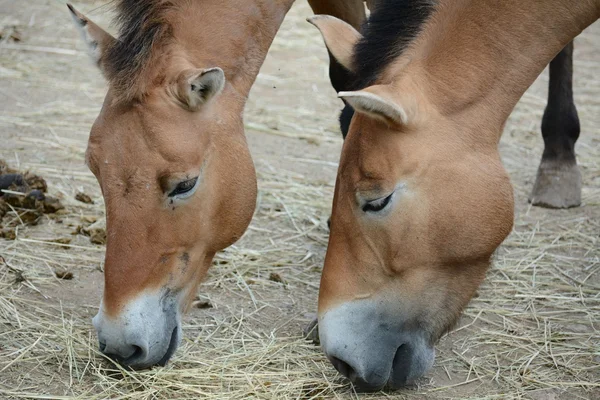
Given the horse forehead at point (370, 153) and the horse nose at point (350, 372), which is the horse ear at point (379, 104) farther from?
the horse nose at point (350, 372)

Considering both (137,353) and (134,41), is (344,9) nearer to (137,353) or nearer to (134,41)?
(134,41)

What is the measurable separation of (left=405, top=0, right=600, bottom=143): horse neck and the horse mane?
1.04m

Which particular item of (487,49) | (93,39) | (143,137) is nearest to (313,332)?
(143,137)

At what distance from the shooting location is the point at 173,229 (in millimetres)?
3186

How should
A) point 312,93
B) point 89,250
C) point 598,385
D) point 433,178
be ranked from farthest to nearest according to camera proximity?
1. point 312,93
2. point 89,250
3. point 598,385
4. point 433,178

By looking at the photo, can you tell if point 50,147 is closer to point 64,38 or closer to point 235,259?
point 235,259

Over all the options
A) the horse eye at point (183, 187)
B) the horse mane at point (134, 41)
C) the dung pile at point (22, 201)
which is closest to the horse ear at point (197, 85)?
the horse mane at point (134, 41)

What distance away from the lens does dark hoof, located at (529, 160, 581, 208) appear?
5.32 m

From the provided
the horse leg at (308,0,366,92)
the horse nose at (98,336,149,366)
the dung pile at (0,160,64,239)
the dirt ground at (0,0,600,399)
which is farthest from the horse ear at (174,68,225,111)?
the dung pile at (0,160,64,239)

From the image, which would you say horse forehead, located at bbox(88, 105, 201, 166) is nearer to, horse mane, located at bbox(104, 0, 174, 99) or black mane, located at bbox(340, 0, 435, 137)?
horse mane, located at bbox(104, 0, 174, 99)

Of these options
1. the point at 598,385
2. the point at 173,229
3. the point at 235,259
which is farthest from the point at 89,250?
the point at 598,385

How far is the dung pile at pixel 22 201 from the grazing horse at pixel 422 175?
7.97 feet

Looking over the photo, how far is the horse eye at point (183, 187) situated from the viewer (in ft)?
10.4

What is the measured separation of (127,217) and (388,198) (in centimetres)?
99
